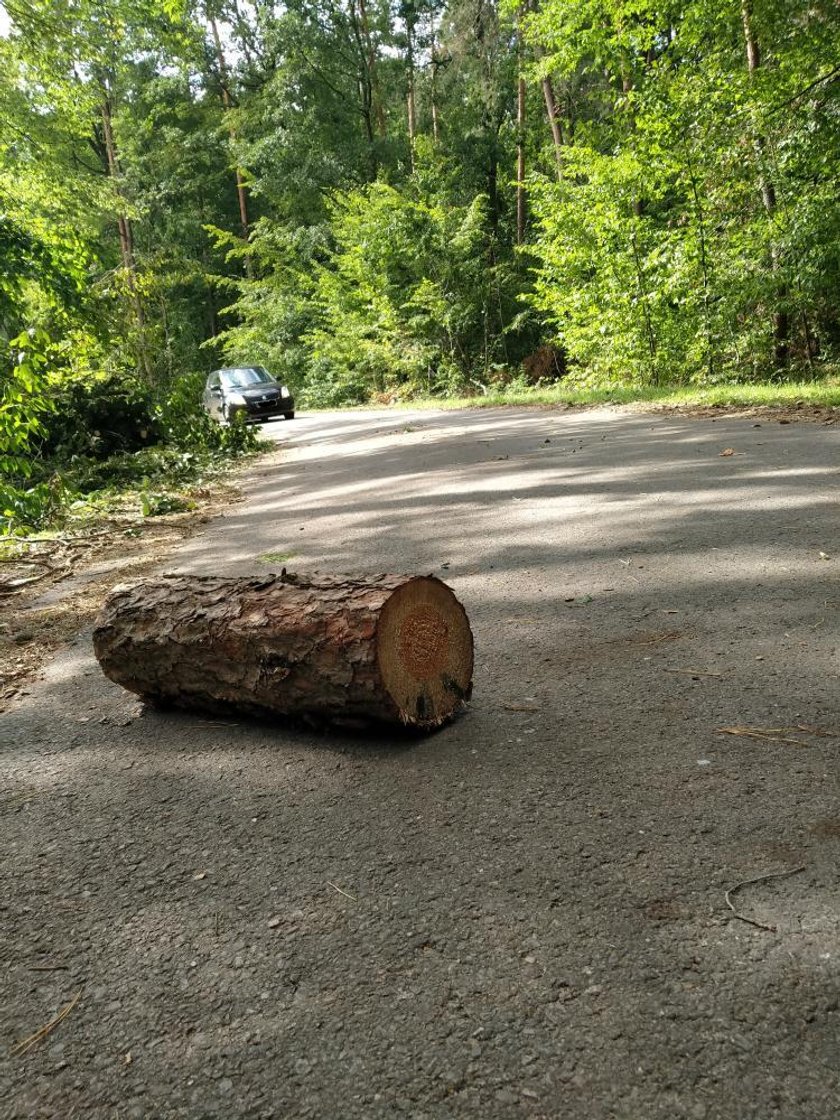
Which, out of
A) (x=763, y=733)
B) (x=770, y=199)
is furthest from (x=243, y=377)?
(x=763, y=733)

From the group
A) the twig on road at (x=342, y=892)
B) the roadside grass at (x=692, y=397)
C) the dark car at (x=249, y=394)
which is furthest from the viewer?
the dark car at (x=249, y=394)

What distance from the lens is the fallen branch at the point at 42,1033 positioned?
1471 millimetres

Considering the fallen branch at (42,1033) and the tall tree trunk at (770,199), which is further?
the tall tree trunk at (770,199)

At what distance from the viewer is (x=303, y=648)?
2582 mm

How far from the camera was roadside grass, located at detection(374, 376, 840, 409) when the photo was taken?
1047 cm

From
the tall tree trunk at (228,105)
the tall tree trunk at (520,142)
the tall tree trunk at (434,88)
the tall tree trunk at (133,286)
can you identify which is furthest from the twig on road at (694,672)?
the tall tree trunk at (228,105)

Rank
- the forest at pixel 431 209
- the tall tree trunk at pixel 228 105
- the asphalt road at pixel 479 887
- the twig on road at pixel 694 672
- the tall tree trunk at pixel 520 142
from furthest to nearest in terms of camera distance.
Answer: the tall tree trunk at pixel 228 105 → the tall tree trunk at pixel 520 142 → the forest at pixel 431 209 → the twig on road at pixel 694 672 → the asphalt road at pixel 479 887

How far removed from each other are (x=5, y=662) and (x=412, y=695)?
2.42 m

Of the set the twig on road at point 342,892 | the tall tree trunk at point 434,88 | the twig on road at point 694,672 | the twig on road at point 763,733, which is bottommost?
the twig on road at point 763,733

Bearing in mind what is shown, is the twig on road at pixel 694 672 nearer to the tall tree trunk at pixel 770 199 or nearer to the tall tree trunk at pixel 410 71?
the tall tree trunk at pixel 770 199

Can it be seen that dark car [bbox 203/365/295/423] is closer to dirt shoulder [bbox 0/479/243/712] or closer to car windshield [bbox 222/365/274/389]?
car windshield [bbox 222/365/274/389]

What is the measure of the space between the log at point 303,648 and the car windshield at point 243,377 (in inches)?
799

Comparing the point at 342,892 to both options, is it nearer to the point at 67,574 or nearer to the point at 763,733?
the point at 763,733

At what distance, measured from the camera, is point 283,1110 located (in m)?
1.28
